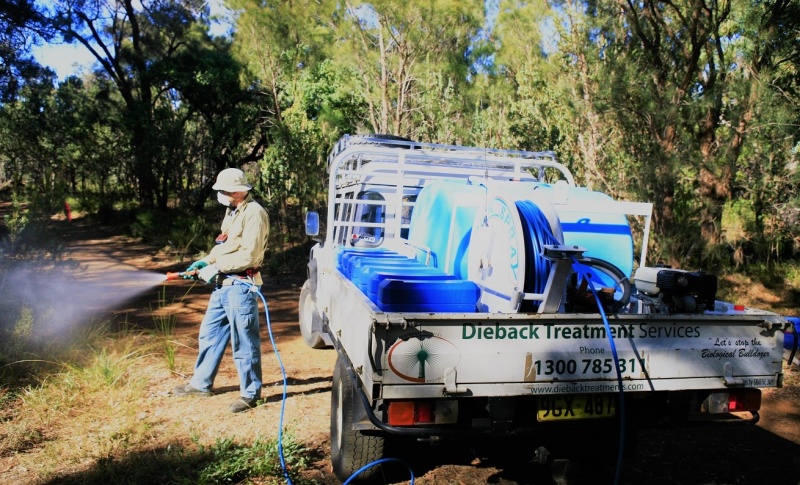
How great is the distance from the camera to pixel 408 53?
12148mm

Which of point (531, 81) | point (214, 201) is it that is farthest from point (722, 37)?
point (214, 201)

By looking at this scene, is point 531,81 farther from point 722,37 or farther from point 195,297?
point 195,297

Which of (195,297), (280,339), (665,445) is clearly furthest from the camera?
(195,297)

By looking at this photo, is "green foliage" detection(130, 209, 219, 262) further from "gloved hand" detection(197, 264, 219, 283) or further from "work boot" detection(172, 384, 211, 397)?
"gloved hand" detection(197, 264, 219, 283)

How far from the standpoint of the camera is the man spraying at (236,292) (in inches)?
205

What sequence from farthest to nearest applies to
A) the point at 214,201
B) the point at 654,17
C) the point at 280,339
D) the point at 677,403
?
the point at 214,201 → the point at 654,17 → the point at 280,339 → the point at 677,403

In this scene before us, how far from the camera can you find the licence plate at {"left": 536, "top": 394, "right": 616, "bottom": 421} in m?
3.48

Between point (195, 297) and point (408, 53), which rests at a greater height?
point (408, 53)

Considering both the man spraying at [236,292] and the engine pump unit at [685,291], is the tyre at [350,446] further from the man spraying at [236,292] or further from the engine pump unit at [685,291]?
the engine pump unit at [685,291]

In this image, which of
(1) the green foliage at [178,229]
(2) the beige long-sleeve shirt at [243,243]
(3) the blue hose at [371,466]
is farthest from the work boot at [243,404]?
(1) the green foliage at [178,229]

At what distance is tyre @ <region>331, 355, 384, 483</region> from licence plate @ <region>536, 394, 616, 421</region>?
1110 millimetres

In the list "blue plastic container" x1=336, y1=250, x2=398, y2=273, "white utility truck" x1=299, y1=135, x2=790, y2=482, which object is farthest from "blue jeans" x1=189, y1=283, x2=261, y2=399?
"white utility truck" x1=299, y1=135, x2=790, y2=482

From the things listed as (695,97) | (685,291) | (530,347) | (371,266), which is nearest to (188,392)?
(371,266)

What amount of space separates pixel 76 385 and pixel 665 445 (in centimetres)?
502
